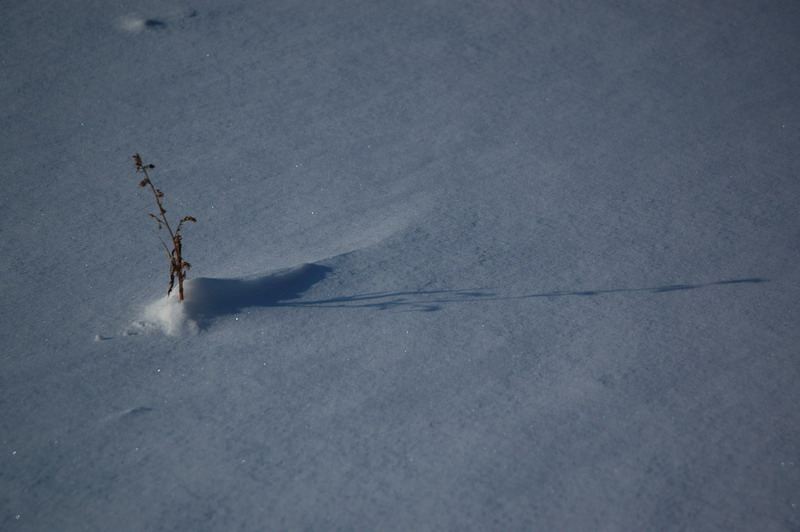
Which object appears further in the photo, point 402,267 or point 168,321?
point 402,267

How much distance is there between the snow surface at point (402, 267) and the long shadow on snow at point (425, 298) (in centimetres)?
1

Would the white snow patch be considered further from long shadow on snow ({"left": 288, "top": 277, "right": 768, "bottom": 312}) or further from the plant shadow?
long shadow on snow ({"left": 288, "top": 277, "right": 768, "bottom": 312})

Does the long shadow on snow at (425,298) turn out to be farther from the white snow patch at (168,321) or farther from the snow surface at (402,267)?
the white snow patch at (168,321)

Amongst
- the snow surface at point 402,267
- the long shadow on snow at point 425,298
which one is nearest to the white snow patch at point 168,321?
the snow surface at point 402,267

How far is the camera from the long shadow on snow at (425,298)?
7.15ft

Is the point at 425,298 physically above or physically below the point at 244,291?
below

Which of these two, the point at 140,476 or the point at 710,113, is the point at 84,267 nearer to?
the point at 140,476

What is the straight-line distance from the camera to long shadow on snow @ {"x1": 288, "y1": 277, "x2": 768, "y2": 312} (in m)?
2.18

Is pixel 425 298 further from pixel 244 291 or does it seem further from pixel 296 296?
pixel 244 291

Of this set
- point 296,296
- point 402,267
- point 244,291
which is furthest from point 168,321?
point 402,267

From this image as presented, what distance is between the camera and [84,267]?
2328 mm

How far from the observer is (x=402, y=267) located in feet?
7.61

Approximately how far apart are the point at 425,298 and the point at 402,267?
0.18m

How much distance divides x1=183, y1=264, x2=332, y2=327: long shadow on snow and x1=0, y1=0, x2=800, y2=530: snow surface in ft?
0.04
